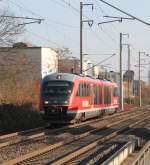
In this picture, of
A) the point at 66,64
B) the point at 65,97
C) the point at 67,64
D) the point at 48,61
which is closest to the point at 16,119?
the point at 65,97

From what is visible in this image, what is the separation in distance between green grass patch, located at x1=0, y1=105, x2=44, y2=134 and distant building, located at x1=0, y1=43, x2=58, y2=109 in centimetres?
493

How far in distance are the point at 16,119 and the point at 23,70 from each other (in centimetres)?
2503

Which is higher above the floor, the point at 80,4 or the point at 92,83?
the point at 80,4

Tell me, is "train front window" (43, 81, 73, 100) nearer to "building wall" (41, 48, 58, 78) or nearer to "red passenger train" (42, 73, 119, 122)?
"red passenger train" (42, 73, 119, 122)

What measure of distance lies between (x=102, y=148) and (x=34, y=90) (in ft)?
107

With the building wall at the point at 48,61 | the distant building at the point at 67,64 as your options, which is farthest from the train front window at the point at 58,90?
the distant building at the point at 67,64

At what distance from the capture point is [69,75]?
34844 millimetres

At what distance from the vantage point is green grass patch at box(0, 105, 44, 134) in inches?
1344

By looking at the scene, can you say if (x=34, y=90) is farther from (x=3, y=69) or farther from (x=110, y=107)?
(x=110, y=107)

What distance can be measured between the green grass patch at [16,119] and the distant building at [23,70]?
493cm

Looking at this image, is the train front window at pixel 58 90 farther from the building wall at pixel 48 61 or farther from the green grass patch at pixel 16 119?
the building wall at pixel 48 61

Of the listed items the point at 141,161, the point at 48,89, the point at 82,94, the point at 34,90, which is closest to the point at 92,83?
the point at 82,94

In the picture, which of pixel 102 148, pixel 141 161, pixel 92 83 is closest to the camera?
pixel 141 161

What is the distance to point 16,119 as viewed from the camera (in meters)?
36.9
